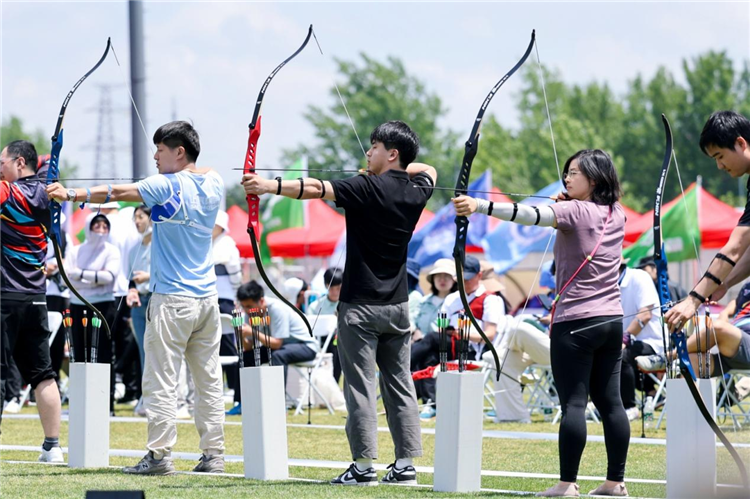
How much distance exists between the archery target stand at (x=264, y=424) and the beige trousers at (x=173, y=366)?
26 centimetres

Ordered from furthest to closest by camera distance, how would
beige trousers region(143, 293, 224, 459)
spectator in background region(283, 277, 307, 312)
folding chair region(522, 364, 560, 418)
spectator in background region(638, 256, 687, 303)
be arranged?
spectator in background region(283, 277, 307, 312)
spectator in background region(638, 256, 687, 303)
folding chair region(522, 364, 560, 418)
beige trousers region(143, 293, 224, 459)

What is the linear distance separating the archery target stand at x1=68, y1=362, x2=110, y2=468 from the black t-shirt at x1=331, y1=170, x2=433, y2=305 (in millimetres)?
1684

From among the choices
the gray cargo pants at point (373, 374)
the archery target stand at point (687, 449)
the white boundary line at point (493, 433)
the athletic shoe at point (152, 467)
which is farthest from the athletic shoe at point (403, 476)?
the white boundary line at point (493, 433)

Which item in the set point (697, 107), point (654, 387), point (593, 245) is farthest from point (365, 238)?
point (697, 107)

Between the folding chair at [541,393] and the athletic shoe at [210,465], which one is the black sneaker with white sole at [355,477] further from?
the folding chair at [541,393]

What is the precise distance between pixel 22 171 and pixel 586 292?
3.45 metres

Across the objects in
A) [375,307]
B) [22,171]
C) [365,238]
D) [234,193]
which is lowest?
[375,307]

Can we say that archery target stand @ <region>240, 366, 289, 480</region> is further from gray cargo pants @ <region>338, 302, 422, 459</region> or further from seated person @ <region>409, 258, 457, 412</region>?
seated person @ <region>409, 258, 457, 412</region>

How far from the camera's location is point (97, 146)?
244 ft

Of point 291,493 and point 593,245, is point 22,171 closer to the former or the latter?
point 291,493

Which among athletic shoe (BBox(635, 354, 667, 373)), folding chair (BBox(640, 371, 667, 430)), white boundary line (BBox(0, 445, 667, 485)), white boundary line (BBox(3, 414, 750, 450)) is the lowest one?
white boundary line (BBox(3, 414, 750, 450))

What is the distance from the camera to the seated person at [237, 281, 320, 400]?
10484 mm

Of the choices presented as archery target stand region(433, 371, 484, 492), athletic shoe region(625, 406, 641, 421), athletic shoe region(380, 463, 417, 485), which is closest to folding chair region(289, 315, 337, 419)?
athletic shoe region(625, 406, 641, 421)

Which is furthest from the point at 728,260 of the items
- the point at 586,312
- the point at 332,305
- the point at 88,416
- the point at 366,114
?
the point at 366,114
